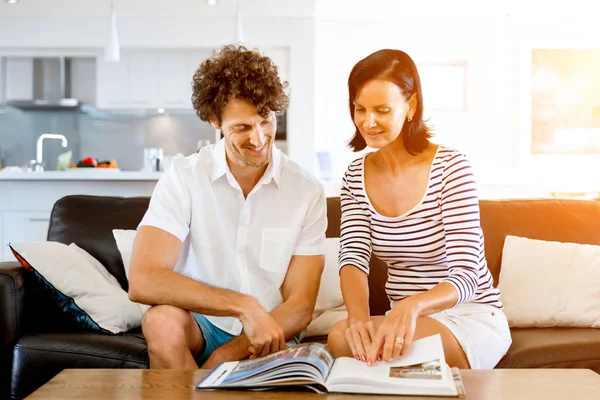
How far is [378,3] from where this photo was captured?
6.92 meters

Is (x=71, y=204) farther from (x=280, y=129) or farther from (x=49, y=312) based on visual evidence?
(x=280, y=129)

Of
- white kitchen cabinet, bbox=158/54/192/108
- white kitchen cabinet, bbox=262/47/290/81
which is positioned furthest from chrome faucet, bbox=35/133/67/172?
white kitchen cabinet, bbox=262/47/290/81

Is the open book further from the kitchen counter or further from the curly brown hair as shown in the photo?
the kitchen counter

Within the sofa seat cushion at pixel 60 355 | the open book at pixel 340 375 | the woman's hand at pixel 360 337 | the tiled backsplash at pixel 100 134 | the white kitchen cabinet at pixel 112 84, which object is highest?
the white kitchen cabinet at pixel 112 84

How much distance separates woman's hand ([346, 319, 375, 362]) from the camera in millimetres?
1514

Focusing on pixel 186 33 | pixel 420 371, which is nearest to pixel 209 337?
pixel 420 371

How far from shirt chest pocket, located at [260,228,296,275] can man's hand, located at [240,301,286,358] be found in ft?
0.97

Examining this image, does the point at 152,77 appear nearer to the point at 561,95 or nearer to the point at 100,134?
the point at 100,134

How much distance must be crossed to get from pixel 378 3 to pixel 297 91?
4.38 ft

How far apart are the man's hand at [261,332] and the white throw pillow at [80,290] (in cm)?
79

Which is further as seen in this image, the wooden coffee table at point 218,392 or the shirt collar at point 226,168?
the shirt collar at point 226,168

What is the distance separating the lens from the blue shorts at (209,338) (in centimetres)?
197

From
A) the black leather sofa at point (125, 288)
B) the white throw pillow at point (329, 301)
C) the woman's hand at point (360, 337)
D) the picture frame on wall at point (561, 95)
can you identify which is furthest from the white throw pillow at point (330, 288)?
the picture frame on wall at point (561, 95)

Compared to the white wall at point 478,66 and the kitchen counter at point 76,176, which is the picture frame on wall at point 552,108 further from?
the kitchen counter at point 76,176
